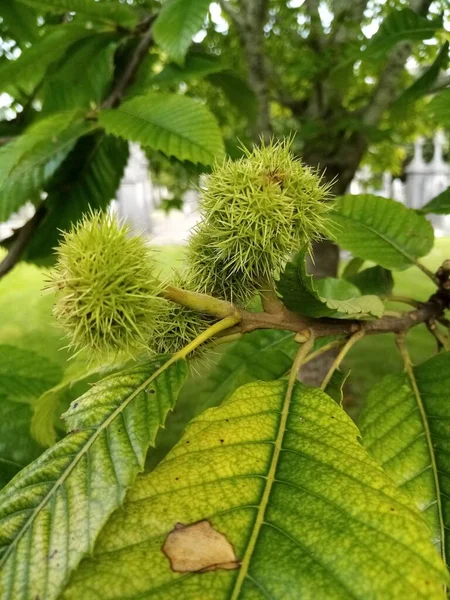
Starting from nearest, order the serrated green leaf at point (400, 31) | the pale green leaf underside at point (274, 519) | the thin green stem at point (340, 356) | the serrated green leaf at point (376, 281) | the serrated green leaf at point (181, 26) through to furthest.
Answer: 1. the pale green leaf underside at point (274, 519)
2. the thin green stem at point (340, 356)
3. the serrated green leaf at point (181, 26)
4. the serrated green leaf at point (400, 31)
5. the serrated green leaf at point (376, 281)

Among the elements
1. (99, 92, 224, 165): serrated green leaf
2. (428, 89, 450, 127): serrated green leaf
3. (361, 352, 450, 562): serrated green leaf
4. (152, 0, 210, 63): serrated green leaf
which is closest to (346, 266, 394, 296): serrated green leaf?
(428, 89, 450, 127): serrated green leaf

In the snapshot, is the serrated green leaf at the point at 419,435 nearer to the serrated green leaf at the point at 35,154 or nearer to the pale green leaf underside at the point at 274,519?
the pale green leaf underside at the point at 274,519

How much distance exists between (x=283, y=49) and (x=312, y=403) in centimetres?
379

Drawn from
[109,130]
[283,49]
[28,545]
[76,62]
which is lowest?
[28,545]

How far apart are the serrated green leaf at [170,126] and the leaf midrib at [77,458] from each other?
66 cm

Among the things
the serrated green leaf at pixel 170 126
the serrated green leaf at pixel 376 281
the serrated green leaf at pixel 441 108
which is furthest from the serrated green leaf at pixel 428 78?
the serrated green leaf at pixel 170 126

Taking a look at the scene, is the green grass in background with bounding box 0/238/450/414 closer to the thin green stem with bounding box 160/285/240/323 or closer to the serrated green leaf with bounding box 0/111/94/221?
the serrated green leaf with bounding box 0/111/94/221

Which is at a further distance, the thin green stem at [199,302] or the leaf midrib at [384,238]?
the leaf midrib at [384,238]

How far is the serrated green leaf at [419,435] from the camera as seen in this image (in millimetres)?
879

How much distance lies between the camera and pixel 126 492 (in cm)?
74

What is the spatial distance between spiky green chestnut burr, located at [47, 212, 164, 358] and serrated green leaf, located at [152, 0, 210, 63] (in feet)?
3.02

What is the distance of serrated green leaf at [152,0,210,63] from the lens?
5.11 feet

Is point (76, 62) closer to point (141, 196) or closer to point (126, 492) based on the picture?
point (126, 492)

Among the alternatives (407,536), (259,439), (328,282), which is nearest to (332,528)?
(407,536)
